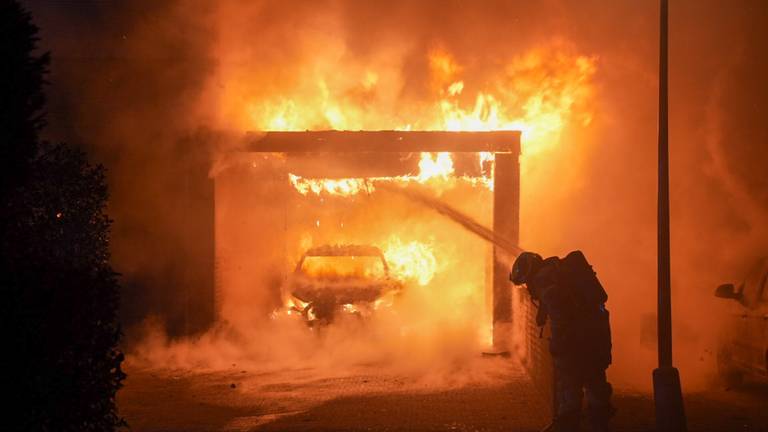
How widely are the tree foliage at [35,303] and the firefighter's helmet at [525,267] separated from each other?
13.2ft

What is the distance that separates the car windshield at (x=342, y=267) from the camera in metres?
14.7

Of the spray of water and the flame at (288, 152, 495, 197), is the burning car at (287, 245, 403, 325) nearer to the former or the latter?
the spray of water

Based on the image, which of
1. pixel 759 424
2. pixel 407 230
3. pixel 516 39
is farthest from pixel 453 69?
pixel 759 424

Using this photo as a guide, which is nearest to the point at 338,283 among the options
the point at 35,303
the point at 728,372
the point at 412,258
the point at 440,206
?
the point at 440,206

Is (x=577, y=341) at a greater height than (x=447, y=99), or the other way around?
(x=447, y=99)

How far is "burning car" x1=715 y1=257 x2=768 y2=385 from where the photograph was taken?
32.1 feet

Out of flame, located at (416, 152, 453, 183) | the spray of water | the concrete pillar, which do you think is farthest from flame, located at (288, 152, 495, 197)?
the concrete pillar

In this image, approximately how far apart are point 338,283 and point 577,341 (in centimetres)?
748

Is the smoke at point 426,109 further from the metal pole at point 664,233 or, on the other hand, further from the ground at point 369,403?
the metal pole at point 664,233

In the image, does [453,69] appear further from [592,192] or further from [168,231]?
[168,231]

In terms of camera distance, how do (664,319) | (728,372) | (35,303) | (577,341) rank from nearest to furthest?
1. (35,303)
2. (577,341)
3. (664,319)
4. (728,372)

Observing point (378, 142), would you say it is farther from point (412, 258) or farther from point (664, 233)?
point (664, 233)

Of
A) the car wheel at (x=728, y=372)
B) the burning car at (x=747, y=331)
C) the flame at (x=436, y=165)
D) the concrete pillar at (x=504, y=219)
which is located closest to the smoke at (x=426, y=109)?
the flame at (x=436, y=165)

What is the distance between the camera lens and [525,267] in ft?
26.4
